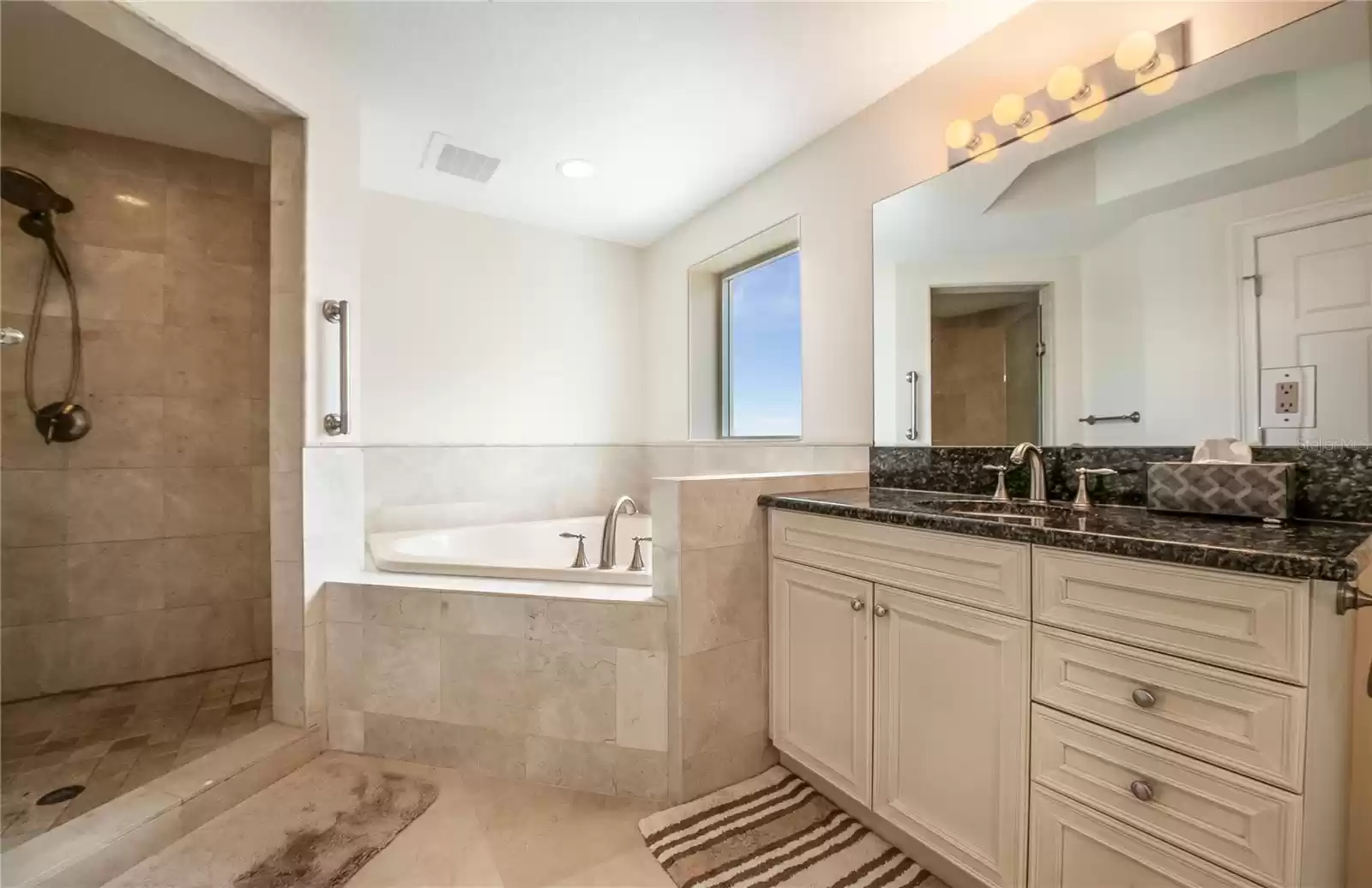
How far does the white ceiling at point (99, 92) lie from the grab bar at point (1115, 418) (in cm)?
294

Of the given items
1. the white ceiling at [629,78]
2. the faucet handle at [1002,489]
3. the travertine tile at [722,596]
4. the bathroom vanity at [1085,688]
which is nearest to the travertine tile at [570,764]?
the travertine tile at [722,596]

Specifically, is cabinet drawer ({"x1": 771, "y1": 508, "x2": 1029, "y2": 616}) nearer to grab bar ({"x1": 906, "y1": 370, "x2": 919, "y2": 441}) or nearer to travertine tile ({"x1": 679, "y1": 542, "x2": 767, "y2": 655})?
travertine tile ({"x1": 679, "y1": 542, "x2": 767, "y2": 655})

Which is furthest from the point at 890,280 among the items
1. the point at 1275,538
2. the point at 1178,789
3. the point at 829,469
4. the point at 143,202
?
the point at 143,202

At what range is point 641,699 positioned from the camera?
155 cm

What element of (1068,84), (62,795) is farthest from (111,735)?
(1068,84)

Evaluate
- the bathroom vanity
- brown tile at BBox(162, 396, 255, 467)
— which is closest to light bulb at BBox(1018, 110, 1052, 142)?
the bathroom vanity

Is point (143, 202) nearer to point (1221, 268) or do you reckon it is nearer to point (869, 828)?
point (869, 828)

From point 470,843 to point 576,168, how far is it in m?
2.40

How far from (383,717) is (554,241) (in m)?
2.40

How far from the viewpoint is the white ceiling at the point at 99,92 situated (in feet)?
5.24

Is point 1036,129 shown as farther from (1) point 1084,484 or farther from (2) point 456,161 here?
(2) point 456,161

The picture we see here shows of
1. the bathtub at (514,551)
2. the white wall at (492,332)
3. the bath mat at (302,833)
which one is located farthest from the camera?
the white wall at (492,332)

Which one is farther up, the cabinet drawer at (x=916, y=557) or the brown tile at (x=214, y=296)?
the brown tile at (x=214, y=296)

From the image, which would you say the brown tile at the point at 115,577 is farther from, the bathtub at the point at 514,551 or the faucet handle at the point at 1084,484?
the faucet handle at the point at 1084,484
